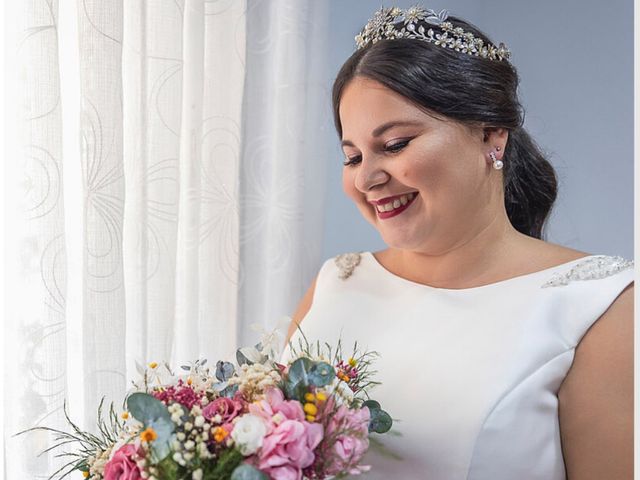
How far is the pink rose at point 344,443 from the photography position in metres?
1.01

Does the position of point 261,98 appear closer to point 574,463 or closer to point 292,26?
point 292,26

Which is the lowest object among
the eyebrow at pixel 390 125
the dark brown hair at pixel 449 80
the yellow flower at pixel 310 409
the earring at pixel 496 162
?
the yellow flower at pixel 310 409

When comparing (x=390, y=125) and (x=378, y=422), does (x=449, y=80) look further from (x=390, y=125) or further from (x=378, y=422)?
(x=378, y=422)

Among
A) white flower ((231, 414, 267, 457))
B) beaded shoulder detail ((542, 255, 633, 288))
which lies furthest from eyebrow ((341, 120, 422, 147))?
white flower ((231, 414, 267, 457))

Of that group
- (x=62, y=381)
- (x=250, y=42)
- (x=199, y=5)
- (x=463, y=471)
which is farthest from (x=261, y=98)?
(x=463, y=471)

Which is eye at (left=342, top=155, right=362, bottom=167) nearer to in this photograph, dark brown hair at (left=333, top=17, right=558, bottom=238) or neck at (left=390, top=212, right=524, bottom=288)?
dark brown hair at (left=333, top=17, right=558, bottom=238)

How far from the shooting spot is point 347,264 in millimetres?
1721

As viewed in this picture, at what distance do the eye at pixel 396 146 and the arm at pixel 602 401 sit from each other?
0.44 m

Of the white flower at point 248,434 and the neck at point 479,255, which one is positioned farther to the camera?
the neck at point 479,255

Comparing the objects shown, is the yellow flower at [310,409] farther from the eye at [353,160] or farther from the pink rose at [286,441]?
the eye at [353,160]

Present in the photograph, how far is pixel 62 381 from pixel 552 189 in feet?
3.35

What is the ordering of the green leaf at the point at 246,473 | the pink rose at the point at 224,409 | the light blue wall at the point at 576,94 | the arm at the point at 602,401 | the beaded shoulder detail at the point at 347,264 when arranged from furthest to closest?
the light blue wall at the point at 576,94, the beaded shoulder detail at the point at 347,264, the arm at the point at 602,401, the pink rose at the point at 224,409, the green leaf at the point at 246,473

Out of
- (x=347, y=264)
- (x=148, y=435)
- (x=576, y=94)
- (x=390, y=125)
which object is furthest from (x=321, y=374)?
(x=576, y=94)

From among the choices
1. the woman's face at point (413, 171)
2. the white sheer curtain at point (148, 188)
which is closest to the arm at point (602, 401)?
the woman's face at point (413, 171)
